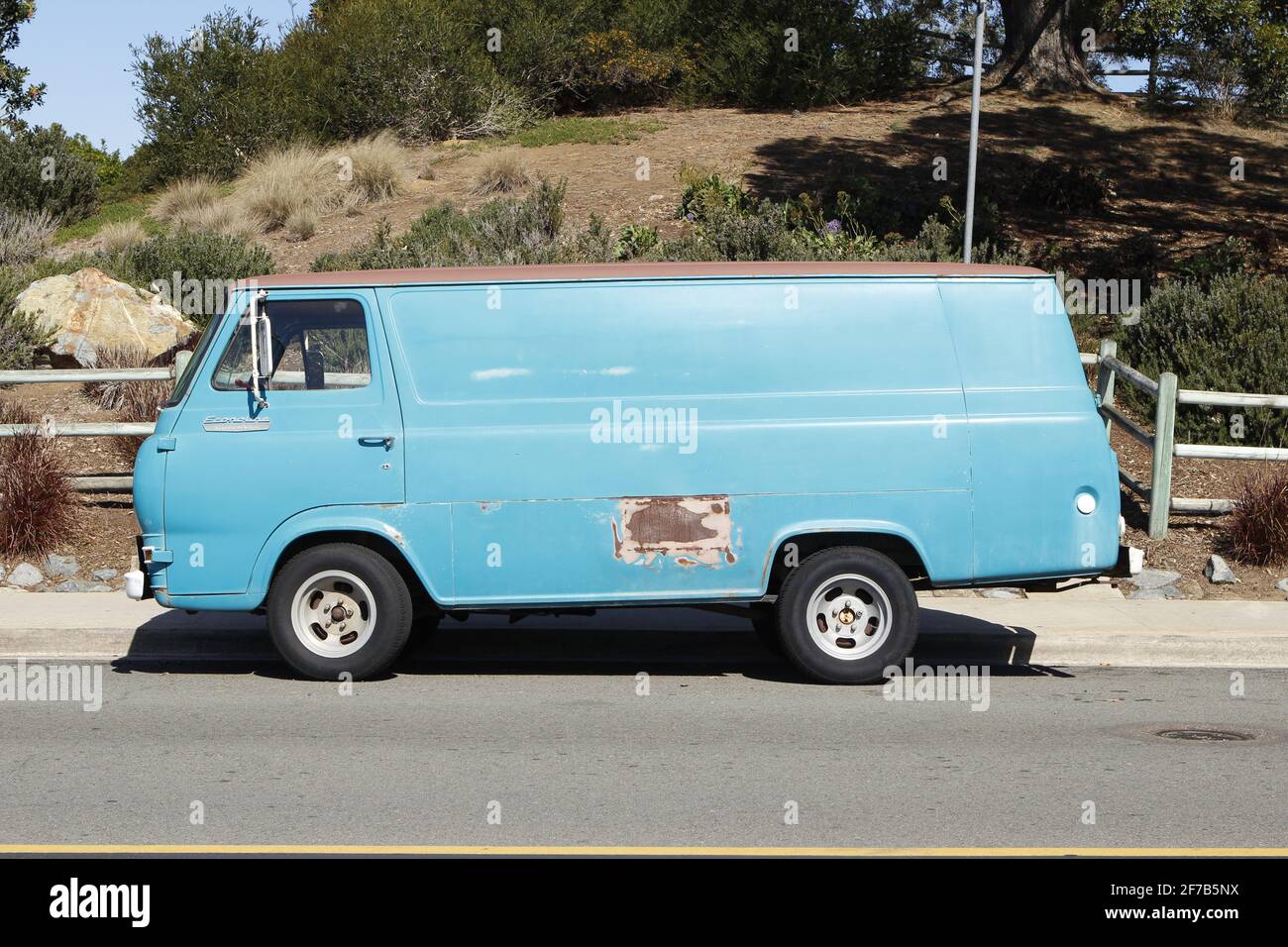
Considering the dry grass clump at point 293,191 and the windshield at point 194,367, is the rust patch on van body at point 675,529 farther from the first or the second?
the dry grass clump at point 293,191

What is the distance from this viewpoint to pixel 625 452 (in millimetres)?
8391

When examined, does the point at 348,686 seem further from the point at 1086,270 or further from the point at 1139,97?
the point at 1139,97

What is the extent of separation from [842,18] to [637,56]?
186 inches

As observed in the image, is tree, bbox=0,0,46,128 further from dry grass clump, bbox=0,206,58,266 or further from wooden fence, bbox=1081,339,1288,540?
wooden fence, bbox=1081,339,1288,540

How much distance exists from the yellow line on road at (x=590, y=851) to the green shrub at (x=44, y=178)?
2452 centimetres

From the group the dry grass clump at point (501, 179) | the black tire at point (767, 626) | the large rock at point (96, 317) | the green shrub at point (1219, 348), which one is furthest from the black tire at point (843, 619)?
the dry grass clump at point (501, 179)

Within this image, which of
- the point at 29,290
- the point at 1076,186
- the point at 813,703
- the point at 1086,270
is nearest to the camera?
the point at 813,703

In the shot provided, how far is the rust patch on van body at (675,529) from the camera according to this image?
841 centimetres

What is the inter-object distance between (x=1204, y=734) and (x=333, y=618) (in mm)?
4922

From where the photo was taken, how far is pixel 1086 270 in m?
22.5

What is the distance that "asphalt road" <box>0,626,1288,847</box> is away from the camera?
5.94 m

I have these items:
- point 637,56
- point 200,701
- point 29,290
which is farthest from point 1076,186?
point 200,701

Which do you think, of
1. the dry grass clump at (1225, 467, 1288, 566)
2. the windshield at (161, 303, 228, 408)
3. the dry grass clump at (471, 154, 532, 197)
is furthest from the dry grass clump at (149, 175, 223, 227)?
the dry grass clump at (1225, 467, 1288, 566)

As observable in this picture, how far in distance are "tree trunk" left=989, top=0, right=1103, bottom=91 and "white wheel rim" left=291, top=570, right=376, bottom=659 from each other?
28.6 m
